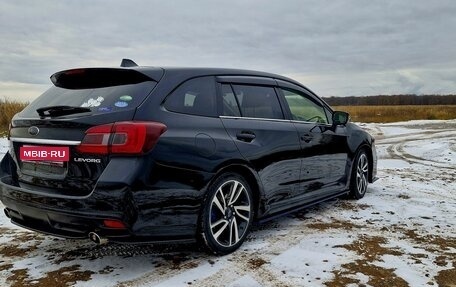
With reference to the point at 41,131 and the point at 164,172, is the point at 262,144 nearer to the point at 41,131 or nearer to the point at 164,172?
the point at 164,172

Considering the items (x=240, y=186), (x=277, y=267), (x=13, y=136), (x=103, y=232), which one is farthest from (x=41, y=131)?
(x=277, y=267)

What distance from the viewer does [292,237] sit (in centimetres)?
420

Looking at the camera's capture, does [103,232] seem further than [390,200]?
No

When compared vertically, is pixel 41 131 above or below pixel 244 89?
below

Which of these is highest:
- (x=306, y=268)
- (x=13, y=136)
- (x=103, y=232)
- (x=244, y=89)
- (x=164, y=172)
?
(x=244, y=89)

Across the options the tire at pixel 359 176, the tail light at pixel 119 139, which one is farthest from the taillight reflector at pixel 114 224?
the tire at pixel 359 176

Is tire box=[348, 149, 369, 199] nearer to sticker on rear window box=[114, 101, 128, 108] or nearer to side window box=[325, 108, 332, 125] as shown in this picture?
side window box=[325, 108, 332, 125]

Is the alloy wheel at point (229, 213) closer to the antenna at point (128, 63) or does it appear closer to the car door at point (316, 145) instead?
→ the car door at point (316, 145)

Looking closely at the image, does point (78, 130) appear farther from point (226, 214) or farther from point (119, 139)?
point (226, 214)

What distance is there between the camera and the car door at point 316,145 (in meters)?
4.64

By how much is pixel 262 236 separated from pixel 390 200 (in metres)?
2.52

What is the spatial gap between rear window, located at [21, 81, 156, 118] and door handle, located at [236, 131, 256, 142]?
90 cm

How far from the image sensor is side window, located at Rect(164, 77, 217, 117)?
3373mm

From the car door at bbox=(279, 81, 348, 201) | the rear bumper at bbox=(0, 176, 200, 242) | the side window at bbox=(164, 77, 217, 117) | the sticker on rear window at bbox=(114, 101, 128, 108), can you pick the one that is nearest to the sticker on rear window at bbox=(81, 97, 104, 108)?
the sticker on rear window at bbox=(114, 101, 128, 108)
